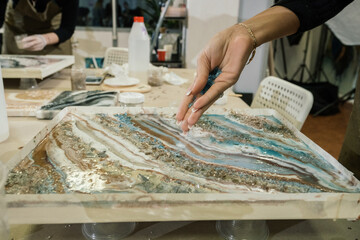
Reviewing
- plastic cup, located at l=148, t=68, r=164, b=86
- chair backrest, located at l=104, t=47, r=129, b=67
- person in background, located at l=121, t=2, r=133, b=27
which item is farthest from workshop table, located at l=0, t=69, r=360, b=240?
person in background, located at l=121, t=2, r=133, b=27

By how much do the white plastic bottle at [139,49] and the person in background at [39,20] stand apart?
78cm

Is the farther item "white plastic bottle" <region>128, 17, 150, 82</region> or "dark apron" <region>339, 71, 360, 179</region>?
"white plastic bottle" <region>128, 17, 150, 82</region>

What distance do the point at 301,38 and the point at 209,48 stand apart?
4.35 m

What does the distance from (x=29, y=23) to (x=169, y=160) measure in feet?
6.79

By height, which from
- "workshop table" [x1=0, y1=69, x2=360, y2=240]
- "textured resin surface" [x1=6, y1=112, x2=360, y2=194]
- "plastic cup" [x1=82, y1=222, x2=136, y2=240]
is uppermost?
"textured resin surface" [x1=6, y1=112, x2=360, y2=194]

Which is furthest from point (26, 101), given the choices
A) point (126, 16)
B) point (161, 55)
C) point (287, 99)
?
point (126, 16)

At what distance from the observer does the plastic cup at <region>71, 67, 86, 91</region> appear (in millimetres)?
1514

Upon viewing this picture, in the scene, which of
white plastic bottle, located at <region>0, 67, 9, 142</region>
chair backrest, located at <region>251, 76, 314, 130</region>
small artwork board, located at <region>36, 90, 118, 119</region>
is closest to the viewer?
white plastic bottle, located at <region>0, 67, 9, 142</region>

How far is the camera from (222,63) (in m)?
0.85

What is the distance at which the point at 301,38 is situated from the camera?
465 cm

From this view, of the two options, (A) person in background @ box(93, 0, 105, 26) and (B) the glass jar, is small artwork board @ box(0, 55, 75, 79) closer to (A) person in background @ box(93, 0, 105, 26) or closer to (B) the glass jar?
(B) the glass jar

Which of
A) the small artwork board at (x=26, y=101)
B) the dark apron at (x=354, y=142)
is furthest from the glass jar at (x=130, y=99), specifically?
the dark apron at (x=354, y=142)

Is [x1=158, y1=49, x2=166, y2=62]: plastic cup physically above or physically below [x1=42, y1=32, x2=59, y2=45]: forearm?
below

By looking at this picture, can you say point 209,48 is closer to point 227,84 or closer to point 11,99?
point 227,84
